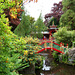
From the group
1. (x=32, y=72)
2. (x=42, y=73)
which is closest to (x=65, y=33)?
(x=42, y=73)

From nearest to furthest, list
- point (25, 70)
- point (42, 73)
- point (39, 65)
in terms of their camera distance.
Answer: point (25, 70) → point (42, 73) → point (39, 65)

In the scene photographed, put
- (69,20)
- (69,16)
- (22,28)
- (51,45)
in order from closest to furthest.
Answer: (51,45) < (22,28) < (69,16) < (69,20)

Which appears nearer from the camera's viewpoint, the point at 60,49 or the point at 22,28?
the point at 60,49

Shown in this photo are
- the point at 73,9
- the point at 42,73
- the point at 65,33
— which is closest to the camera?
the point at 42,73

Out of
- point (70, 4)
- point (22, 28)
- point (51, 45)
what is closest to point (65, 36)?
point (51, 45)

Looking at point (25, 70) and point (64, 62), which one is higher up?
point (25, 70)

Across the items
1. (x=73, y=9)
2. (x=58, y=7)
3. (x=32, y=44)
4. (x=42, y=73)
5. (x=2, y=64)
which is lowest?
(x=42, y=73)

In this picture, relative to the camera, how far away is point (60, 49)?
28.7 feet

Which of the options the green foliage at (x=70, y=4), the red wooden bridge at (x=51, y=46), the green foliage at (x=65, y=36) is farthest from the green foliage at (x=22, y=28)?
the green foliage at (x=70, y=4)

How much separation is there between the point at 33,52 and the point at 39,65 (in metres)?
2.01

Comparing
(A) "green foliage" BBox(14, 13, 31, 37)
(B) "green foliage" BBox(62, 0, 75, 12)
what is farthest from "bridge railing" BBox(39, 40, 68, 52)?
(B) "green foliage" BBox(62, 0, 75, 12)

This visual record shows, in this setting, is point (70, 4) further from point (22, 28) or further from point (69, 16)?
point (22, 28)

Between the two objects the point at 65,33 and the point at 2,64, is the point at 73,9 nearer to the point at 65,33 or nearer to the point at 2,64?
the point at 65,33

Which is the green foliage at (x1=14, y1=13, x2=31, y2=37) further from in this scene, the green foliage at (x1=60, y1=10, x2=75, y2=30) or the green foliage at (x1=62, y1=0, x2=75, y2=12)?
the green foliage at (x1=62, y1=0, x2=75, y2=12)
